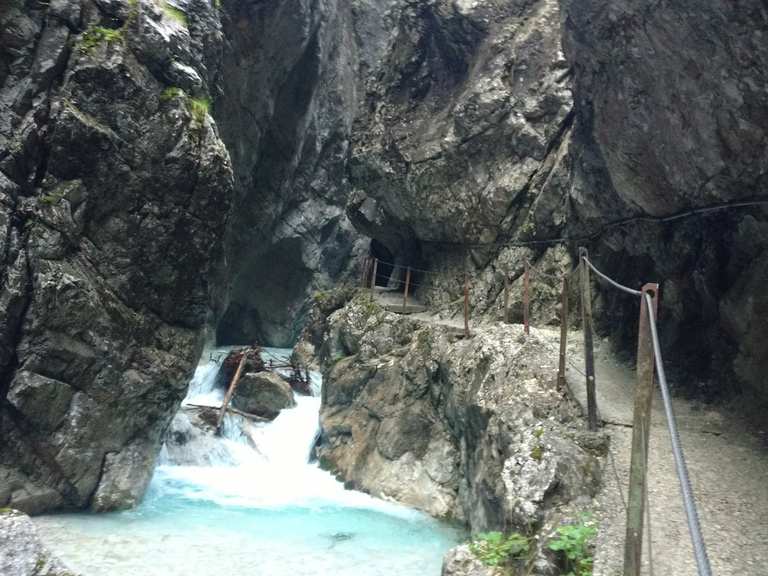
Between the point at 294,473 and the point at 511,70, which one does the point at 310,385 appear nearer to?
the point at 294,473

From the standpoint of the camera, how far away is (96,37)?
10.6m

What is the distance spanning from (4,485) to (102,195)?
522cm

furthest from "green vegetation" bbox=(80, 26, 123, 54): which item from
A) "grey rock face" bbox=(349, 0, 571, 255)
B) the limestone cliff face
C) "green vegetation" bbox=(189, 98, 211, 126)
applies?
"grey rock face" bbox=(349, 0, 571, 255)

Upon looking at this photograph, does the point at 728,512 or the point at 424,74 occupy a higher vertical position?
the point at 424,74

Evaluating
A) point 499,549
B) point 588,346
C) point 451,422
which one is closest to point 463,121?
point 451,422

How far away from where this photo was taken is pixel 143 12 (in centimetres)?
1128

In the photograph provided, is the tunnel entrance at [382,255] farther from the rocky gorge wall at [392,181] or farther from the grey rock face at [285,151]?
the rocky gorge wall at [392,181]

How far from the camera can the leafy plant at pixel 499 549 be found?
222 inches

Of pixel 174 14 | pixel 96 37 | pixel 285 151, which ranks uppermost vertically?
pixel 285 151

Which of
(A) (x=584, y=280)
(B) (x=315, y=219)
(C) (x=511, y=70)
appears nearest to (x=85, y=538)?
(A) (x=584, y=280)

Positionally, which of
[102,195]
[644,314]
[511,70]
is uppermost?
[511,70]

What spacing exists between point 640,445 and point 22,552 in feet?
19.3

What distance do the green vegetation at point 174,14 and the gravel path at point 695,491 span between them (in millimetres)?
10789

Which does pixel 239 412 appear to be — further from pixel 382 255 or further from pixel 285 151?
pixel 285 151
